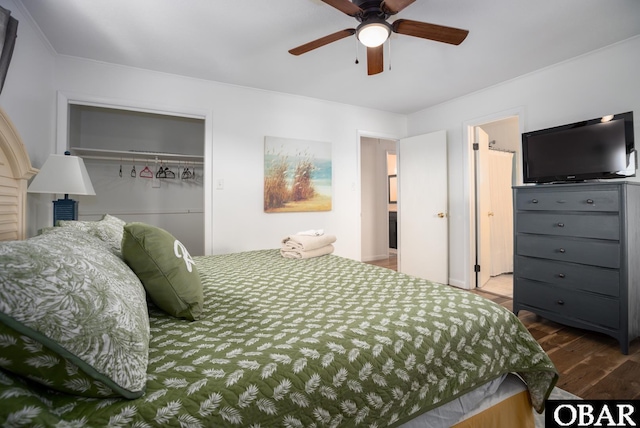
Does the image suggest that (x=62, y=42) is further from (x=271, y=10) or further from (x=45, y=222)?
(x=271, y=10)

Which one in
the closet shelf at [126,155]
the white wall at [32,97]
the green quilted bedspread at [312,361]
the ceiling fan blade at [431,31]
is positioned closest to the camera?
the green quilted bedspread at [312,361]

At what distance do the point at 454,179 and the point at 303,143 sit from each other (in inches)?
80.0

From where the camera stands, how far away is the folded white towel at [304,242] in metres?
2.42

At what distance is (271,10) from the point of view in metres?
2.11

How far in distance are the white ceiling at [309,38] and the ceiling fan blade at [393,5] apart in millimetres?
453

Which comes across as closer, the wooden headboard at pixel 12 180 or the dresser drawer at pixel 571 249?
the wooden headboard at pixel 12 180

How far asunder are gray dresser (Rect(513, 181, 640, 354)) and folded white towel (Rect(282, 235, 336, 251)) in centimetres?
188

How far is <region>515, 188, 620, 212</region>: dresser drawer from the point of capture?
2.26 meters

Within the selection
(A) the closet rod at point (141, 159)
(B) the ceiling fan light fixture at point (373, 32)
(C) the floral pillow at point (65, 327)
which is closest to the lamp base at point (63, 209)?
(A) the closet rod at point (141, 159)

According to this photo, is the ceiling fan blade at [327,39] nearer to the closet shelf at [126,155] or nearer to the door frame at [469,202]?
the closet shelf at [126,155]

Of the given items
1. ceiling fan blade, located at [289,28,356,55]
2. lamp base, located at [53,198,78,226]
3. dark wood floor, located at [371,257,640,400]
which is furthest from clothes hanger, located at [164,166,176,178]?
dark wood floor, located at [371,257,640,400]

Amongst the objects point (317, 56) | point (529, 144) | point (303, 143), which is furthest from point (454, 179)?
point (317, 56)

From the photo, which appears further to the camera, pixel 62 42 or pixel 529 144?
pixel 529 144

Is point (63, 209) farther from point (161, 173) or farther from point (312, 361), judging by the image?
point (312, 361)
